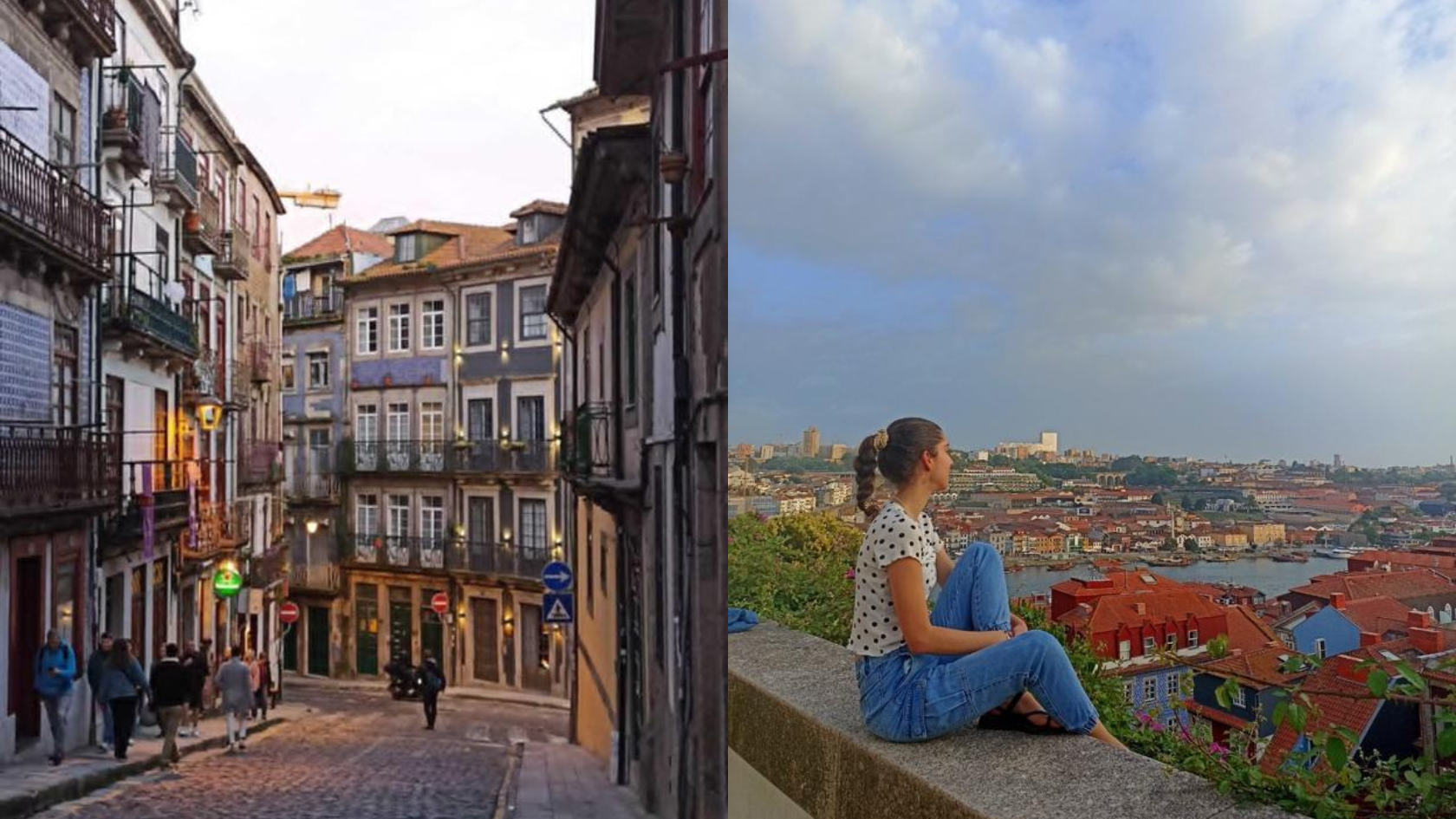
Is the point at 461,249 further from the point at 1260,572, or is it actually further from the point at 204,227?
the point at 1260,572

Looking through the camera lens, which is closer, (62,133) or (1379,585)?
(1379,585)

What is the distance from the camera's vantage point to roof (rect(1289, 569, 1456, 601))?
0.97 meters

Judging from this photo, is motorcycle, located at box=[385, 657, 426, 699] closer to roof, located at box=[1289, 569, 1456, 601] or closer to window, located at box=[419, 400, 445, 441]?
window, located at box=[419, 400, 445, 441]

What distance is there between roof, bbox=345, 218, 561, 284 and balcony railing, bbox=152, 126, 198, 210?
9.48 meters

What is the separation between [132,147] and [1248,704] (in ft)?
17.0

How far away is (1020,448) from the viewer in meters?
1.33

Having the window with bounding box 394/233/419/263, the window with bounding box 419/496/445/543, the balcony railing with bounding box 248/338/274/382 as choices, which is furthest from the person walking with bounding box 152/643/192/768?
the window with bounding box 394/233/419/263

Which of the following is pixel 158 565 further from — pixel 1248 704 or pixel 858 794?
pixel 1248 704

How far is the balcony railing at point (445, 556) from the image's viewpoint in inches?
700

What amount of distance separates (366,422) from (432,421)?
1551 millimetres

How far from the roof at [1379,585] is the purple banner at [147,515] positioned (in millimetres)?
4927

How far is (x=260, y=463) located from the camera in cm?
1136

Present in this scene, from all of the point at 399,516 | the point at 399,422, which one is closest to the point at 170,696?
the point at 399,422

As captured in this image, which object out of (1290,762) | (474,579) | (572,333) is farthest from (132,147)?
(474,579)
